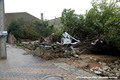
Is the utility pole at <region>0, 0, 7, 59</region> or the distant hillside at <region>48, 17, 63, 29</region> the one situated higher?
the distant hillside at <region>48, 17, 63, 29</region>

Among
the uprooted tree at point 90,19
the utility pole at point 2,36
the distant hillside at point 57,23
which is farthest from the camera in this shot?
the distant hillside at point 57,23

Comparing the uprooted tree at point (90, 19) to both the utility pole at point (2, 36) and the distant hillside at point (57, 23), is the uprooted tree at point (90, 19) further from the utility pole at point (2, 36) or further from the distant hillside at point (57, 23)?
the utility pole at point (2, 36)

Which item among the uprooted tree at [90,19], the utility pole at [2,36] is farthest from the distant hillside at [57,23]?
the utility pole at [2,36]

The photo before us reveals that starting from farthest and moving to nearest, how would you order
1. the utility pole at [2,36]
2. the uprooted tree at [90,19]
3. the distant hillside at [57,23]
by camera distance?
the distant hillside at [57,23]
the uprooted tree at [90,19]
the utility pole at [2,36]

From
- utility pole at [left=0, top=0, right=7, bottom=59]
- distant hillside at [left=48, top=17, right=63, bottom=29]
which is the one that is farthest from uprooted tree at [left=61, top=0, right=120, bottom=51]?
utility pole at [left=0, top=0, right=7, bottom=59]

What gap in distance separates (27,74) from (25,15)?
22397mm

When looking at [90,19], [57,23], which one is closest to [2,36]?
[90,19]

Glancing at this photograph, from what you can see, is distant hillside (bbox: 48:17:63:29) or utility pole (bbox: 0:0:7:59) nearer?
utility pole (bbox: 0:0:7:59)

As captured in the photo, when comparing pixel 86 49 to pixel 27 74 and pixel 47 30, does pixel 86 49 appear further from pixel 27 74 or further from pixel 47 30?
pixel 47 30

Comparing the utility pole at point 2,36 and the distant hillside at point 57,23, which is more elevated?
the distant hillside at point 57,23

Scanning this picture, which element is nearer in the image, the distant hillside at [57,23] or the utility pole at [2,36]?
the utility pole at [2,36]

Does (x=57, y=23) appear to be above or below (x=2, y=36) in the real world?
above

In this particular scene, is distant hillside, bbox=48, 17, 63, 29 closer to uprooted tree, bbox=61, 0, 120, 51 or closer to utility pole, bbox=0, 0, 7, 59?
uprooted tree, bbox=61, 0, 120, 51

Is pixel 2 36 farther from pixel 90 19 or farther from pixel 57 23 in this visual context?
pixel 57 23
